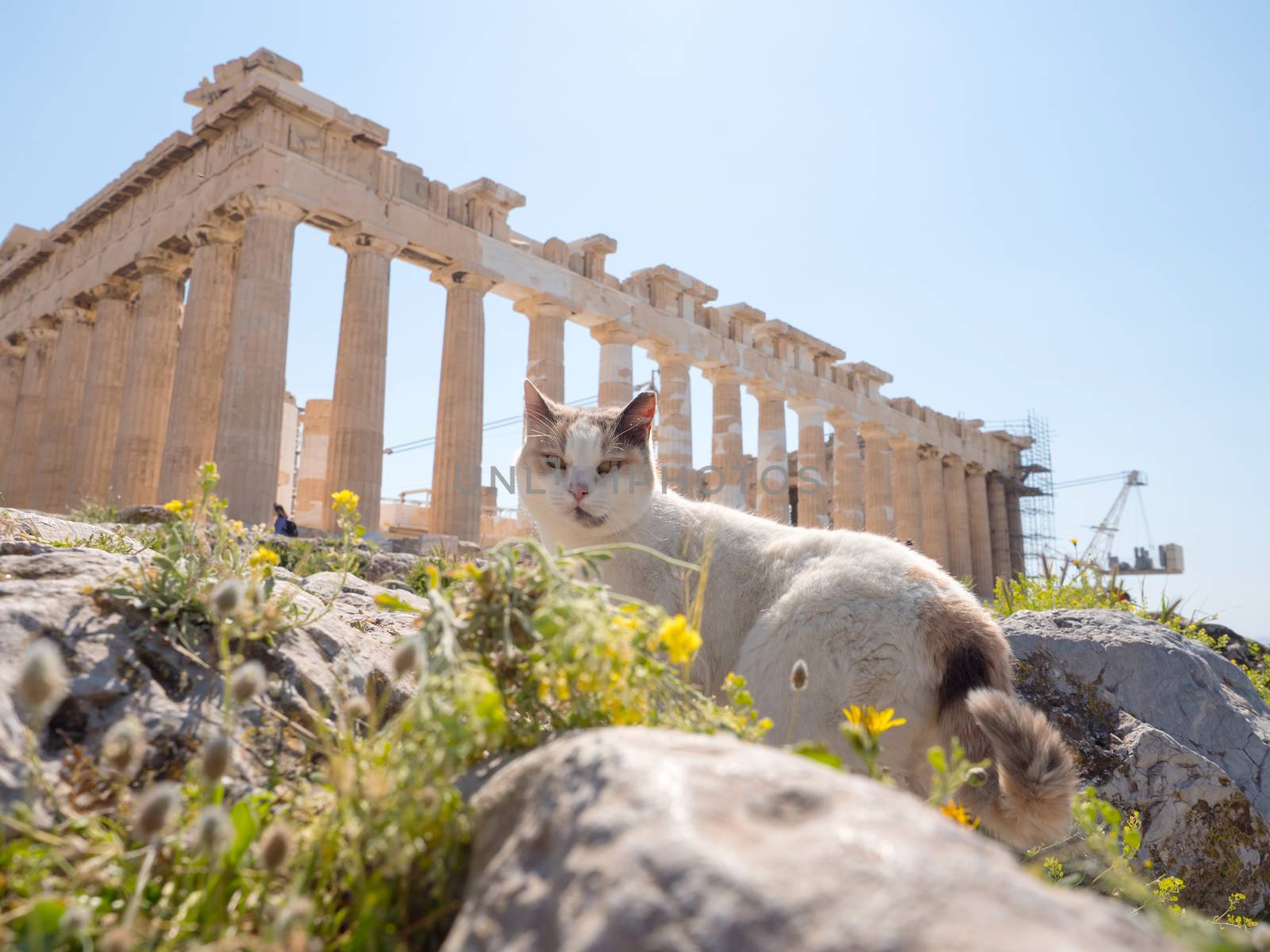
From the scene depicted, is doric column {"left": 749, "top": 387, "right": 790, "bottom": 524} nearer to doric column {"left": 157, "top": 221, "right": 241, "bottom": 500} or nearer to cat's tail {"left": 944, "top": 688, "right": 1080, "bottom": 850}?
doric column {"left": 157, "top": 221, "right": 241, "bottom": 500}

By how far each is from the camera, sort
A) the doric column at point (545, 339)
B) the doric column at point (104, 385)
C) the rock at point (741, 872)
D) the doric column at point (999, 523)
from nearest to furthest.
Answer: the rock at point (741, 872) → the doric column at point (104, 385) → the doric column at point (545, 339) → the doric column at point (999, 523)

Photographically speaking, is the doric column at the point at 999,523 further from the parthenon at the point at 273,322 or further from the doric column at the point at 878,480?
the parthenon at the point at 273,322

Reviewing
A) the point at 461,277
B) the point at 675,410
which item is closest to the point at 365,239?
the point at 461,277

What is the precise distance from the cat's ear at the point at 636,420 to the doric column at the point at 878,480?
98.7ft

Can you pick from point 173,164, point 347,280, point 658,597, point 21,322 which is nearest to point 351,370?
point 347,280

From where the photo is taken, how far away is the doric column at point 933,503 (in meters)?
35.2

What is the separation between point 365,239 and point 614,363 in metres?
8.20

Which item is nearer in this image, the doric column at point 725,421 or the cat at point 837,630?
the cat at point 837,630

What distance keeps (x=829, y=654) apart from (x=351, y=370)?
17798 millimetres

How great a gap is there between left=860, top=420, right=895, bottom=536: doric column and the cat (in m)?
30.5

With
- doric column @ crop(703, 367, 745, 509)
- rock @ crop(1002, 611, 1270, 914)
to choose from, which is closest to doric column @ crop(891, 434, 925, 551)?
doric column @ crop(703, 367, 745, 509)

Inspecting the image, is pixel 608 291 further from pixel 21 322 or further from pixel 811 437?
pixel 21 322

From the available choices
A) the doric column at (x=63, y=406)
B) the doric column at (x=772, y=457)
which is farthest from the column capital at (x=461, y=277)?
the doric column at (x=772, y=457)

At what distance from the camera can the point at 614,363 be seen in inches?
979
